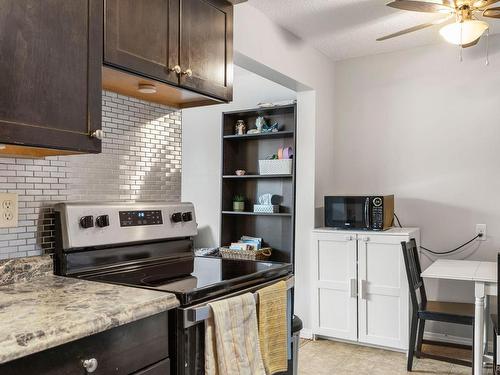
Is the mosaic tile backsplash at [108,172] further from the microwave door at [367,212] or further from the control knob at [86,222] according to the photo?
the microwave door at [367,212]

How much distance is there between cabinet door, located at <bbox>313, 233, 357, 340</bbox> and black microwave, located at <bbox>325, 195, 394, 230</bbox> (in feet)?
0.37

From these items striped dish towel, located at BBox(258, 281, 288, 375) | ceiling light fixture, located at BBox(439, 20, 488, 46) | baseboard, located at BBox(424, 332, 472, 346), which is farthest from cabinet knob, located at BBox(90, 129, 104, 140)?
baseboard, located at BBox(424, 332, 472, 346)

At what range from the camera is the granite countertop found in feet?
3.18

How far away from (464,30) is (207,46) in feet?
4.97

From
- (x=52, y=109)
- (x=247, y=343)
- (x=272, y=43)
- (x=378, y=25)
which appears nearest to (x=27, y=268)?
(x=52, y=109)

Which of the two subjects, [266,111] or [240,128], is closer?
[266,111]

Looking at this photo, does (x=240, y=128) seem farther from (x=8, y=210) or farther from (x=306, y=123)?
(x=8, y=210)

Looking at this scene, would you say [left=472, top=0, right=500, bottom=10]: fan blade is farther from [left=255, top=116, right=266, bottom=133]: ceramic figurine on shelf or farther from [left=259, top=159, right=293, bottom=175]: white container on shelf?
[left=255, top=116, right=266, bottom=133]: ceramic figurine on shelf

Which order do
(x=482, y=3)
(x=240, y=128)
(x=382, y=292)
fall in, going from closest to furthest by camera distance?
1. (x=482, y=3)
2. (x=382, y=292)
3. (x=240, y=128)

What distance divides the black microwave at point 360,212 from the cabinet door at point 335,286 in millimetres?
112

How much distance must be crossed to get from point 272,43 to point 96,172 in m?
1.75

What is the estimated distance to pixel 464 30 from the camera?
2.51 meters

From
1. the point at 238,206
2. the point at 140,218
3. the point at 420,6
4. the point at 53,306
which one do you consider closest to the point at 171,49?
the point at 140,218

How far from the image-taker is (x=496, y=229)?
3342 mm
